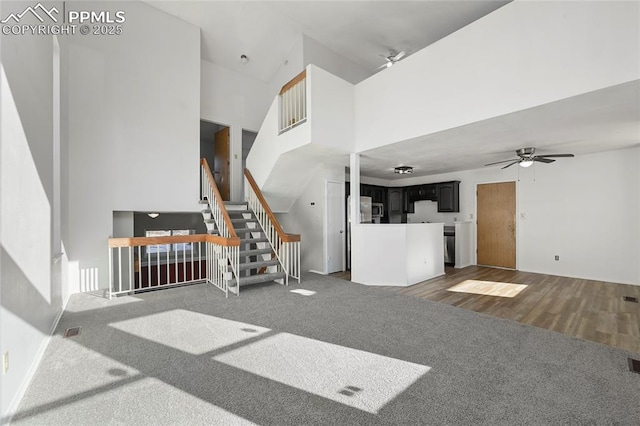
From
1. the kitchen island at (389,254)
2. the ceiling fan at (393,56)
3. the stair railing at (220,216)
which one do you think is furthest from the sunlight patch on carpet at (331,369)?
the ceiling fan at (393,56)

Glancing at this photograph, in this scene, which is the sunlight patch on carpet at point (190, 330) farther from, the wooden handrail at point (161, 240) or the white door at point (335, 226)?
the white door at point (335, 226)

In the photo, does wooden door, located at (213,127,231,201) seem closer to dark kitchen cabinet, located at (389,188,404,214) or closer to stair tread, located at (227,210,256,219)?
stair tread, located at (227,210,256,219)

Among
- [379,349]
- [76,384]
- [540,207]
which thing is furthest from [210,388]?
[540,207]

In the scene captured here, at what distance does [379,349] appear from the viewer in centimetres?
250

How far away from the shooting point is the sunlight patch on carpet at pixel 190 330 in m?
2.58

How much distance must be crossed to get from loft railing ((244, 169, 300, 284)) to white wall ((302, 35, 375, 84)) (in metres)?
2.92

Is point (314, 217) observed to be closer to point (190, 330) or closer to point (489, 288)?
point (489, 288)

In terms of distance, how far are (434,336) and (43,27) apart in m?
5.30

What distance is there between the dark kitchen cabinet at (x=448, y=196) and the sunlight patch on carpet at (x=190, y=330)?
639cm

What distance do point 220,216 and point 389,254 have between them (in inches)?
126

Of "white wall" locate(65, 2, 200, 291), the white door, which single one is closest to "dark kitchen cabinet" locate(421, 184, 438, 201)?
the white door

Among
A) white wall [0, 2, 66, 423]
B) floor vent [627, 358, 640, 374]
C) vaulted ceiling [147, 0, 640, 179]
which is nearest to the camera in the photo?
white wall [0, 2, 66, 423]

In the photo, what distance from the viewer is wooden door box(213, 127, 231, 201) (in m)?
6.83

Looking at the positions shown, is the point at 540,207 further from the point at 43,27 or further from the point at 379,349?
the point at 43,27
